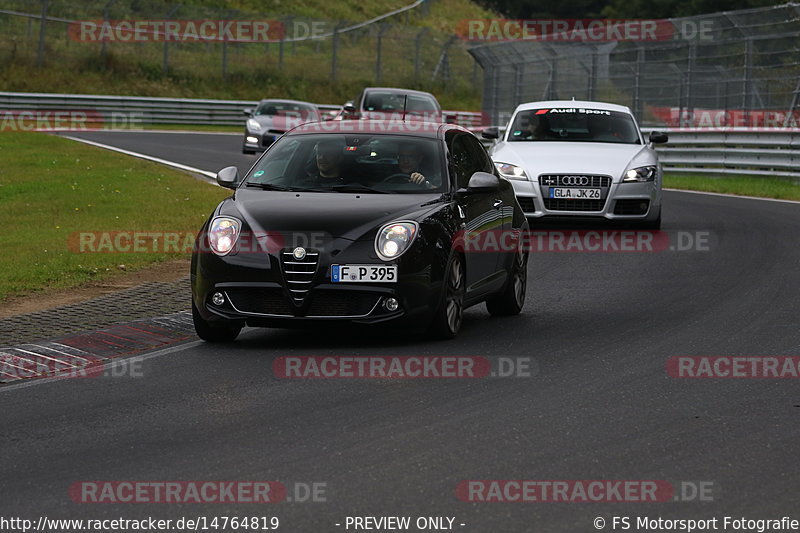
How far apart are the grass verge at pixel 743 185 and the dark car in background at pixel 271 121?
28.7 feet

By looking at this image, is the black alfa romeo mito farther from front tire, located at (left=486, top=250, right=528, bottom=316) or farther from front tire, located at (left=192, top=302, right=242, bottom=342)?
front tire, located at (left=486, top=250, right=528, bottom=316)

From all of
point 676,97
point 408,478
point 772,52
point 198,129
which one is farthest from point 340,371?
point 198,129

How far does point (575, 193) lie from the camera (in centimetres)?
1684

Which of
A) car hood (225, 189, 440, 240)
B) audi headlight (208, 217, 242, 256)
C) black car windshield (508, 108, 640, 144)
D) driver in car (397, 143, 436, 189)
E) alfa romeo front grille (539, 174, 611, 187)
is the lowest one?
alfa romeo front grille (539, 174, 611, 187)

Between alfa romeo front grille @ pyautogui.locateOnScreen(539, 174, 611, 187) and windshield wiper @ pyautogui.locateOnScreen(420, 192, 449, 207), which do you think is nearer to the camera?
windshield wiper @ pyautogui.locateOnScreen(420, 192, 449, 207)

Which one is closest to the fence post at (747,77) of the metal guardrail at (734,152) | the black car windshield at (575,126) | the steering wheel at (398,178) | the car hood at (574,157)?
the metal guardrail at (734,152)

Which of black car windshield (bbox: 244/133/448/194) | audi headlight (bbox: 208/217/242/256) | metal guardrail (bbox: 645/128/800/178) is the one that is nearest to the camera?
audi headlight (bbox: 208/217/242/256)

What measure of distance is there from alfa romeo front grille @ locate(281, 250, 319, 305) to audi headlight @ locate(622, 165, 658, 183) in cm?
834

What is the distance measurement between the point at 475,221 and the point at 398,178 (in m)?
0.63

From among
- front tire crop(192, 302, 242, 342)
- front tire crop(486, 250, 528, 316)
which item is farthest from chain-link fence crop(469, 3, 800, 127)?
front tire crop(192, 302, 242, 342)

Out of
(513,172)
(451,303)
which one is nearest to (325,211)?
(451,303)

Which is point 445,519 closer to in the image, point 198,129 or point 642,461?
point 642,461

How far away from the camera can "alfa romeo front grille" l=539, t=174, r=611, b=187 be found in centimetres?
1684

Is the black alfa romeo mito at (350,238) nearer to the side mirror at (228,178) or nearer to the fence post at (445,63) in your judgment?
the side mirror at (228,178)
